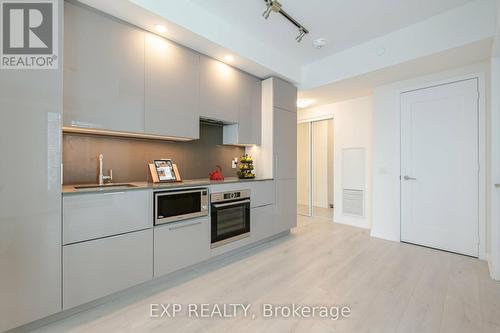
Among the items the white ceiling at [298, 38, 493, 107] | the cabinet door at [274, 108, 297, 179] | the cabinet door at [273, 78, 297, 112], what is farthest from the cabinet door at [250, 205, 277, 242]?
the white ceiling at [298, 38, 493, 107]

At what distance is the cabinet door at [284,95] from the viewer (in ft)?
11.2

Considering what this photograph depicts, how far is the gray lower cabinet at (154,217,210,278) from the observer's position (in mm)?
2080

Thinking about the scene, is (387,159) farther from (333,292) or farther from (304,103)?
(333,292)

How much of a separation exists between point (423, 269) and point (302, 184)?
3.39m

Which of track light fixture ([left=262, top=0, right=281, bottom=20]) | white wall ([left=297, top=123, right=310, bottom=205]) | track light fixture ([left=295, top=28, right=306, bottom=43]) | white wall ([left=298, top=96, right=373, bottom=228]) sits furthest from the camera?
white wall ([left=297, top=123, right=310, bottom=205])

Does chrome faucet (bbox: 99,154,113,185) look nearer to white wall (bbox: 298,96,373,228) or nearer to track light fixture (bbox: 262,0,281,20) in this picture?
track light fixture (bbox: 262,0,281,20)

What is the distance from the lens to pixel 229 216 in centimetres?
272

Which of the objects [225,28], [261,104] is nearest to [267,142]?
[261,104]

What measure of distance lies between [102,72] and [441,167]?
416 centimetres

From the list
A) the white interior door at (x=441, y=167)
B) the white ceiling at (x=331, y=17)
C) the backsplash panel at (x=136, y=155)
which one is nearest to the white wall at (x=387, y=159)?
the white interior door at (x=441, y=167)

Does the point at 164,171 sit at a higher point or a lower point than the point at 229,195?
higher

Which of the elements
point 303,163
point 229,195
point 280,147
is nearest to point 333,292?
point 229,195

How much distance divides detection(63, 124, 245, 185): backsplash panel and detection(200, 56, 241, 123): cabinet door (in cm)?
40

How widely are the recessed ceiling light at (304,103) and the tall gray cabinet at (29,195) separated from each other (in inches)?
147
